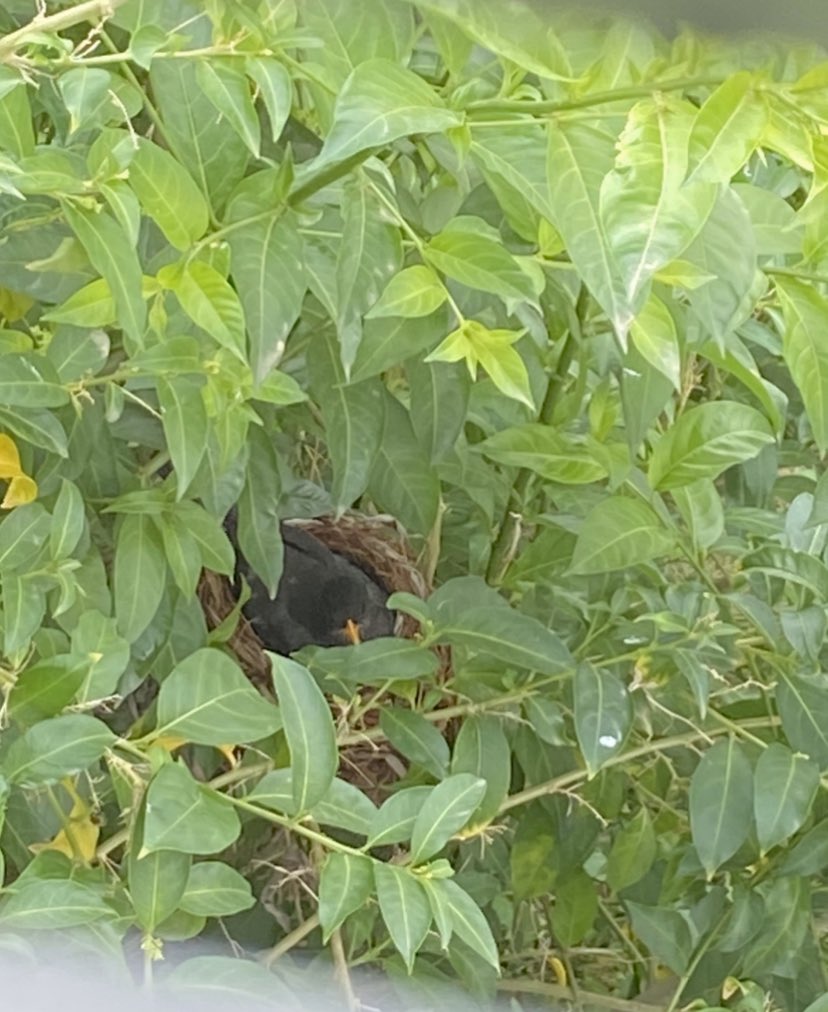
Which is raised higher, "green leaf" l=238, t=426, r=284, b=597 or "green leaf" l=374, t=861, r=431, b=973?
"green leaf" l=238, t=426, r=284, b=597

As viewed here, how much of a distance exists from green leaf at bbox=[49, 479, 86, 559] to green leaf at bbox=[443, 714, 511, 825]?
241 mm

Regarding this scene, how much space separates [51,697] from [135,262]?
18cm

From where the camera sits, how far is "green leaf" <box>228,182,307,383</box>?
1.43 feet

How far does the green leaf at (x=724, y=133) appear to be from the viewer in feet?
0.97

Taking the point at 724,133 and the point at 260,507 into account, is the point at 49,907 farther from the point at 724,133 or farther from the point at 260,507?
the point at 724,133

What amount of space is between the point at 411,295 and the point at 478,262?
3 centimetres

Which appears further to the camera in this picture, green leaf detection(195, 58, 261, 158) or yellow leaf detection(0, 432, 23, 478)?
yellow leaf detection(0, 432, 23, 478)

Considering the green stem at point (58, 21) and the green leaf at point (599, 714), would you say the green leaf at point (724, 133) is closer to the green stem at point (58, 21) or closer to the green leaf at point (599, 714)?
the green stem at point (58, 21)

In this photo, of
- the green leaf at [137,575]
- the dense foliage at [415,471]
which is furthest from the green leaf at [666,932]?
the green leaf at [137,575]

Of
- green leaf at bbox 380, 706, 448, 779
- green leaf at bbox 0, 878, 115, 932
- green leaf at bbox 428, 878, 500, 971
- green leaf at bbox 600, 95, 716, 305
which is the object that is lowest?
green leaf at bbox 380, 706, 448, 779

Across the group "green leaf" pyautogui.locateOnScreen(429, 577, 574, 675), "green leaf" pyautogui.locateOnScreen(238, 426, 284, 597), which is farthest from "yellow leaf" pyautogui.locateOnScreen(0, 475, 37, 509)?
"green leaf" pyautogui.locateOnScreen(429, 577, 574, 675)

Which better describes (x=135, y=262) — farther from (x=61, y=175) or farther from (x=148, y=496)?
(x=148, y=496)

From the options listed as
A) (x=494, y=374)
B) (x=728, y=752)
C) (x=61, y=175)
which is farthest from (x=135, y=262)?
(x=728, y=752)

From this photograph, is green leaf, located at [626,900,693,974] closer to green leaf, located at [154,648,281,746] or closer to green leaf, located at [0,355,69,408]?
green leaf, located at [154,648,281,746]
